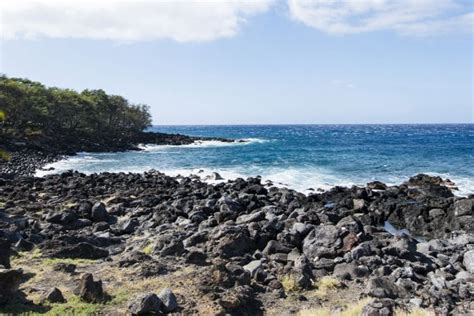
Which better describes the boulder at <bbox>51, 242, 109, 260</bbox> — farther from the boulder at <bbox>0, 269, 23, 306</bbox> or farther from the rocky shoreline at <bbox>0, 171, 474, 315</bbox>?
the boulder at <bbox>0, 269, 23, 306</bbox>

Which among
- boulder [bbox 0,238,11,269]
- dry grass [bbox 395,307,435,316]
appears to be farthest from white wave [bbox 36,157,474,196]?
boulder [bbox 0,238,11,269]

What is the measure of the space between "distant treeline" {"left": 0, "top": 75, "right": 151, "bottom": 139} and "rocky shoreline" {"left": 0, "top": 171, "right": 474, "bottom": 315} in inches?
1380

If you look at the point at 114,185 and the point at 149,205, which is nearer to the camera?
the point at 149,205

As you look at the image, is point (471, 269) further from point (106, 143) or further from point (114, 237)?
point (106, 143)

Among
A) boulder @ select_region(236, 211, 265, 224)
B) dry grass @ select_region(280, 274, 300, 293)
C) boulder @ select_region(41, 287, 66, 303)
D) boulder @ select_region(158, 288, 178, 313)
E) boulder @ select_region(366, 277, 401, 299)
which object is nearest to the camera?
boulder @ select_region(158, 288, 178, 313)

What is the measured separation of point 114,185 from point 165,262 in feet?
65.7

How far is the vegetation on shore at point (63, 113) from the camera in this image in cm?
6500

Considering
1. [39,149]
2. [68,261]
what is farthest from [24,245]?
[39,149]

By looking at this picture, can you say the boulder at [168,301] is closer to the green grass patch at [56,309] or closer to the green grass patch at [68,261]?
the green grass patch at [56,309]

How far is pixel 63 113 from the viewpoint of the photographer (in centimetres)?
7931

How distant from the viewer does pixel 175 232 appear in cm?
1820

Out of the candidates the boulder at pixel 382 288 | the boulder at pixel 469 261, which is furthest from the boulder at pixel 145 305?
the boulder at pixel 469 261

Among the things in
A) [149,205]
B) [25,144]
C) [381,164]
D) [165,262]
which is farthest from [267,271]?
[25,144]

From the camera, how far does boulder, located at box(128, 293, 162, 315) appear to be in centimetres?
970
